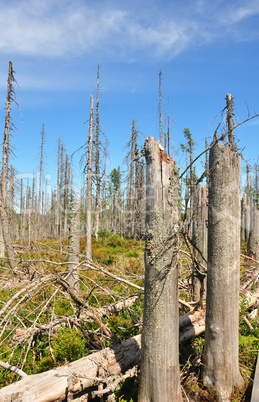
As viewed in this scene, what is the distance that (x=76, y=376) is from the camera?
10.5 feet

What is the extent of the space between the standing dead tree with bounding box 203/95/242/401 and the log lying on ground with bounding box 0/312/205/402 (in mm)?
1058

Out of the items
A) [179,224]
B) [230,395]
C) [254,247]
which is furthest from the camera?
[254,247]

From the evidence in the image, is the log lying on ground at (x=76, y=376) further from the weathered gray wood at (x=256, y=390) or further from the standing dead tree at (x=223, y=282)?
the weathered gray wood at (x=256, y=390)

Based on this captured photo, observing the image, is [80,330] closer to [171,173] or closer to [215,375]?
[215,375]

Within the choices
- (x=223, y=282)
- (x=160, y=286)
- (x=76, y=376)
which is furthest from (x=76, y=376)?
(x=223, y=282)

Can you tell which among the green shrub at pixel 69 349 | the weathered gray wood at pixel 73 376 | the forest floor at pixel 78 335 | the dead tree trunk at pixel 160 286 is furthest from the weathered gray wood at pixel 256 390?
the green shrub at pixel 69 349

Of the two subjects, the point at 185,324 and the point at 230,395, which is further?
the point at 185,324

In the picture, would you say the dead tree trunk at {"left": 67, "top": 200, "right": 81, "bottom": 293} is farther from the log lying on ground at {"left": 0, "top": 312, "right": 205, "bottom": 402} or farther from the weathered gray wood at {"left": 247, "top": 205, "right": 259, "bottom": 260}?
the weathered gray wood at {"left": 247, "top": 205, "right": 259, "bottom": 260}

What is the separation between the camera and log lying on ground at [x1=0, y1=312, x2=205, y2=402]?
120 inches

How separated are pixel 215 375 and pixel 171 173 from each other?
8.99 feet

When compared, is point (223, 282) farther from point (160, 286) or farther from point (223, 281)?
point (160, 286)

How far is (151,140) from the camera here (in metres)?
3.11

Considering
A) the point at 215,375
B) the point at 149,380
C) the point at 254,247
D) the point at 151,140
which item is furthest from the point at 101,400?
the point at 254,247

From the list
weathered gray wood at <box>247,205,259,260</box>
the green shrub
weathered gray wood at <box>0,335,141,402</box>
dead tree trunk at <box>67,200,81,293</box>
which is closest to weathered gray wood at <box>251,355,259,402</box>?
weathered gray wood at <box>0,335,141,402</box>
